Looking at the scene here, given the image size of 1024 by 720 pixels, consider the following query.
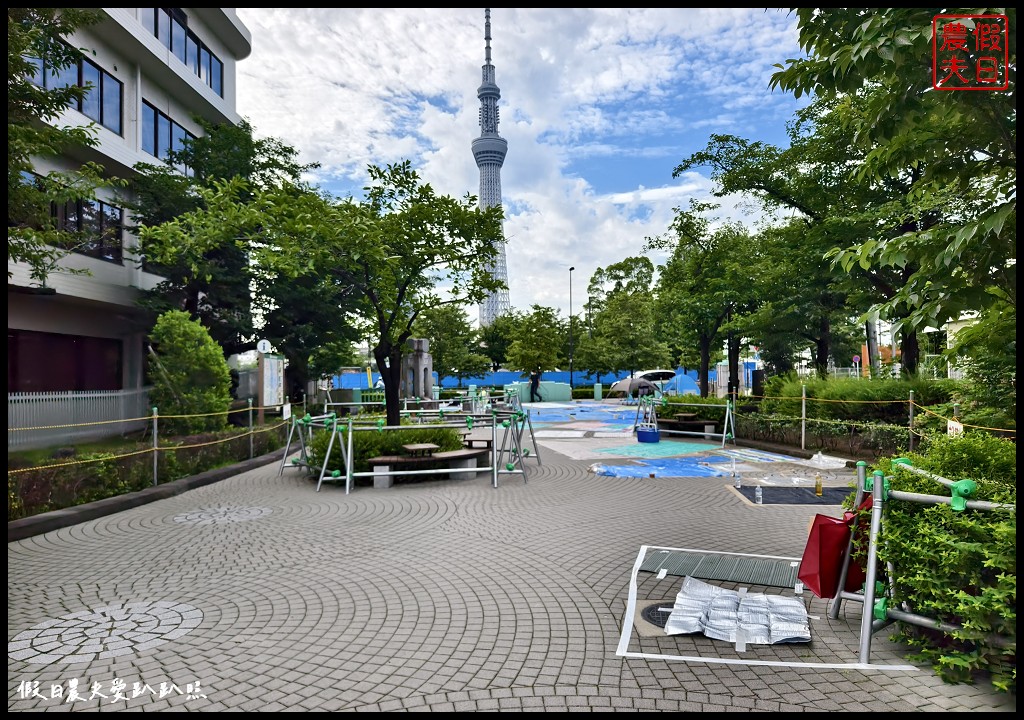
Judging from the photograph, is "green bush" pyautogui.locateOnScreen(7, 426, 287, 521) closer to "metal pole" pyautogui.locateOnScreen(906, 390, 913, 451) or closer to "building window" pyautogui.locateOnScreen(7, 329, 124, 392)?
"building window" pyautogui.locateOnScreen(7, 329, 124, 392)

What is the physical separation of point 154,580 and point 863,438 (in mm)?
13906

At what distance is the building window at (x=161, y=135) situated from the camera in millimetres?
22500

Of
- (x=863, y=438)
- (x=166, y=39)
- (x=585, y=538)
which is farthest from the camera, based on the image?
(x=166, y=39)

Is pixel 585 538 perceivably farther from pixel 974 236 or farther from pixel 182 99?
pixel 182 99

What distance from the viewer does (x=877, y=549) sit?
4.05 m

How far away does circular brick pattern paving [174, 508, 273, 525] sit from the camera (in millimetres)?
8117

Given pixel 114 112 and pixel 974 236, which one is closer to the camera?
pixel 974 236

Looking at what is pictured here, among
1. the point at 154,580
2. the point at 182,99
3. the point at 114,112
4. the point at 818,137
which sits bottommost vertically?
the point at 154,580

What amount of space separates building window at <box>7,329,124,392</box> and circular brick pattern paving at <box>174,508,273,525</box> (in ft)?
45.9

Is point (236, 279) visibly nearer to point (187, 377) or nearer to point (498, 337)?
point (187, 377)

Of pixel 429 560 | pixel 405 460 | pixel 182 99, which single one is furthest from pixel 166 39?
pixel 429 560

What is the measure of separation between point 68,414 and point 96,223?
984cm

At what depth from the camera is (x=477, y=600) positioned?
505 cm

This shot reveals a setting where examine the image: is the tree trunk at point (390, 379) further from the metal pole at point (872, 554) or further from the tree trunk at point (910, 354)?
the tree trunk at point (910, 354)
